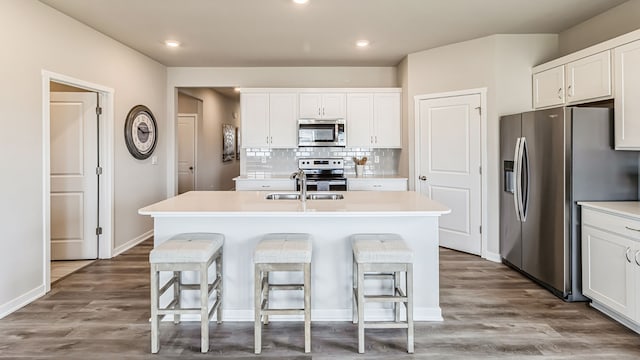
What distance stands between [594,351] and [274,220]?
219 centimetres

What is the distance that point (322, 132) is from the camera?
17.6 feet

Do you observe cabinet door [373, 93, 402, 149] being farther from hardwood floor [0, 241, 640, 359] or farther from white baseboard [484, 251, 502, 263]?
hardwood floor [0, 241, 640, 359]

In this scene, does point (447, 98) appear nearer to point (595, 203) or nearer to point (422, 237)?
point (595, 203)

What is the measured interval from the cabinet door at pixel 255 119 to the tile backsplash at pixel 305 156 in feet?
1.04

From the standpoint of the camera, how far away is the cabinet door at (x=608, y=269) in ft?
8.34

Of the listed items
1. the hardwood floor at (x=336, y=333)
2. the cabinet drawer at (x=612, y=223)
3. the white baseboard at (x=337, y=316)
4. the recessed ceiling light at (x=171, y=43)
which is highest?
the recessed ceiling light at (x=171, y=43)

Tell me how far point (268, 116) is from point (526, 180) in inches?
134

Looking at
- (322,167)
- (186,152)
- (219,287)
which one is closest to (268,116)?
(322,167)

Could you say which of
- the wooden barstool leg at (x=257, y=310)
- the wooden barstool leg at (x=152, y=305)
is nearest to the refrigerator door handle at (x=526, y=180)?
the wooden barstool leg at (x=257, y=310)

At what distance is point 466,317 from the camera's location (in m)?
2.79

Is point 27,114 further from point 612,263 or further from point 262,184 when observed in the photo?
point 612,263

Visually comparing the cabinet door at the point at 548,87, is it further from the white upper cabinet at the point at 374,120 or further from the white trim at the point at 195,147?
the white trim at the point at 195,147

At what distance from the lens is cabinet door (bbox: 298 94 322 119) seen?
215 inches

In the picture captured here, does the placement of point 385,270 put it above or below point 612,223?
below
